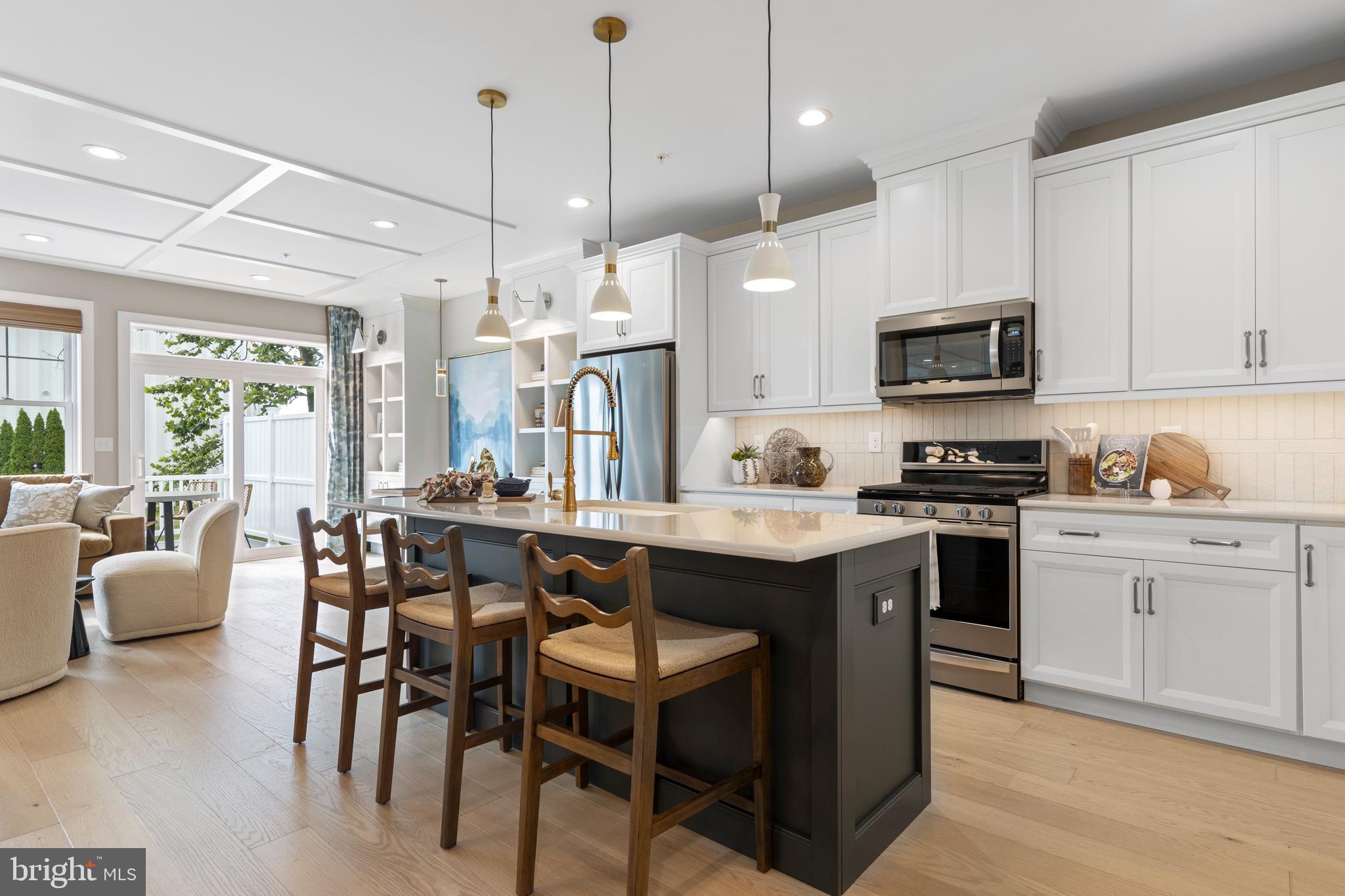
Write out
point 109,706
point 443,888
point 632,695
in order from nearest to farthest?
point 632,695 → point 443,888 → point 109,706

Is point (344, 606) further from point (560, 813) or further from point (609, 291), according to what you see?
point (609, 291)

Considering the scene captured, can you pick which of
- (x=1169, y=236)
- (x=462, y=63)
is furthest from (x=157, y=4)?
(x=1169, y=236)

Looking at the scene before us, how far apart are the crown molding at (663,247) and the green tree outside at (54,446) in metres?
4.68

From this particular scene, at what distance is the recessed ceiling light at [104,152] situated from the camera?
3598mm

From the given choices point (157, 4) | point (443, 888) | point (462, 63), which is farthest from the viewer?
point (462, 63)

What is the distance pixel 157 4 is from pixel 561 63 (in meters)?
1.43

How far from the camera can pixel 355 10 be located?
253cm

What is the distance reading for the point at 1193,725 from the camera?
283 centimetres

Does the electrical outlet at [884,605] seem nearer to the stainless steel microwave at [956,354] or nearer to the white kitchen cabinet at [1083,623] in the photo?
the white kitchen cabinet at [1083,623]

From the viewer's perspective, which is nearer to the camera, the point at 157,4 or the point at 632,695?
the point at 632,695

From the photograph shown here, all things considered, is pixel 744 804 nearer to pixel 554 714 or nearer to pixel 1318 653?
pixel 554 714

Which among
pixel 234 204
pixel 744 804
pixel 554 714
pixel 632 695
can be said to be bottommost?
pixel 744 804

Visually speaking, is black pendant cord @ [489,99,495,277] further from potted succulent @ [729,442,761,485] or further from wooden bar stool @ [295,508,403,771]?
potted succulent @ [729,442,761,485]

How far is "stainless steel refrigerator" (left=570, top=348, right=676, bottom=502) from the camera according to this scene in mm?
4570
